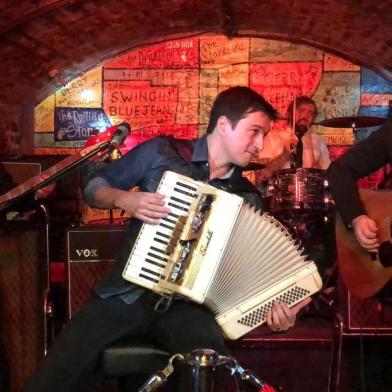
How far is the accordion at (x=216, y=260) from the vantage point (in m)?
2.41

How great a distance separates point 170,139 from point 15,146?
483cm

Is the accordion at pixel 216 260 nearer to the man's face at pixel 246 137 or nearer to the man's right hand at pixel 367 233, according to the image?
the man's face at pixel 246 137

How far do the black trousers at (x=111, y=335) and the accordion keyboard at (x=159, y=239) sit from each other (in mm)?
248

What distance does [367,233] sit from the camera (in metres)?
2.92

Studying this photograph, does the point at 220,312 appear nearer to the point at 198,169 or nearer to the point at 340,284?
the point at 198,169

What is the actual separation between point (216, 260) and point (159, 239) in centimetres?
21

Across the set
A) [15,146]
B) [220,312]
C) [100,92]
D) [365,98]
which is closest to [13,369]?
[220,312]

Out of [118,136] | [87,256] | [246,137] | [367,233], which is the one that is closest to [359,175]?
[367,233]

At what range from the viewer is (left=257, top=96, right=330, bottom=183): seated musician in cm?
577

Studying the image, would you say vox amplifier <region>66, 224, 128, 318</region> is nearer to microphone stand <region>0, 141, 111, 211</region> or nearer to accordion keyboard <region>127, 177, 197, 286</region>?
microphone stand <region>0, 141, 111, 211</region>

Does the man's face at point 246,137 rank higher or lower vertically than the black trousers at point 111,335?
higher

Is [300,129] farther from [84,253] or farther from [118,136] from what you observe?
[118,136]

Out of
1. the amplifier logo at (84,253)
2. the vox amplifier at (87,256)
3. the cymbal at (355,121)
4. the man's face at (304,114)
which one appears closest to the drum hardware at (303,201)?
the cymbal at (355,121)

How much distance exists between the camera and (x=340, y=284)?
3898 millimetres
